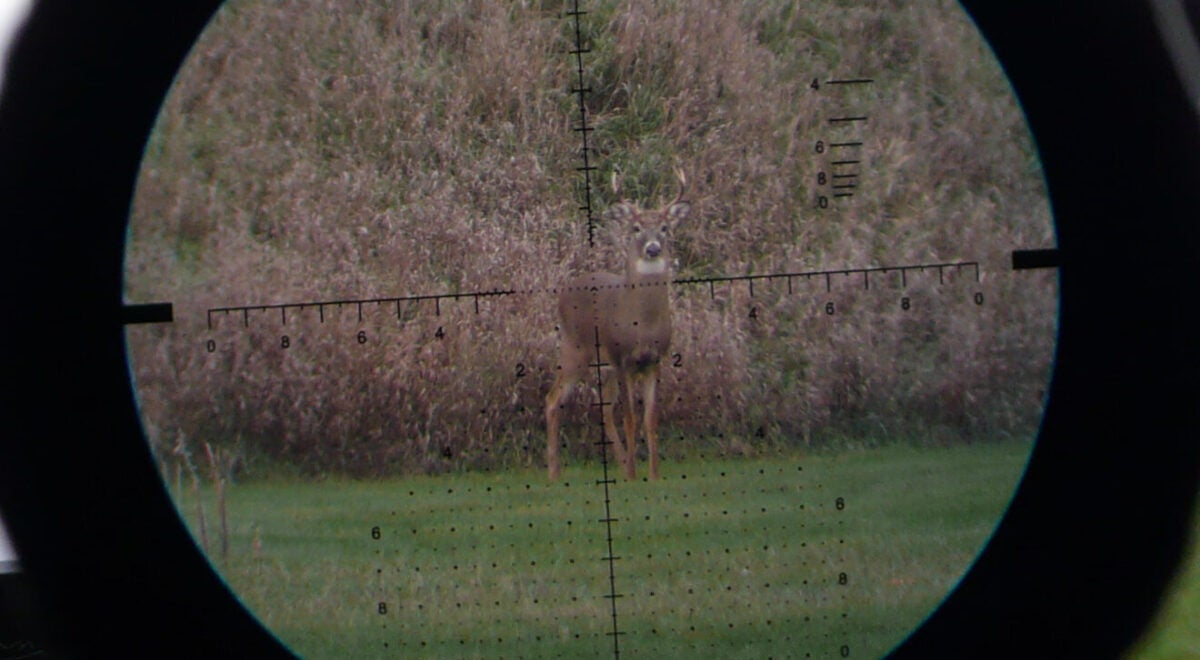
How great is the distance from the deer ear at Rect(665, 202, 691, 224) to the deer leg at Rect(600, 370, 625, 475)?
310 mm

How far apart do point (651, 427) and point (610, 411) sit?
81 millimetres

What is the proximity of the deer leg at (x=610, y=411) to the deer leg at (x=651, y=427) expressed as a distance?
0.05 meters

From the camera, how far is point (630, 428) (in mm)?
2576

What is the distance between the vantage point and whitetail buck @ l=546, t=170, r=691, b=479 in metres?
2.55

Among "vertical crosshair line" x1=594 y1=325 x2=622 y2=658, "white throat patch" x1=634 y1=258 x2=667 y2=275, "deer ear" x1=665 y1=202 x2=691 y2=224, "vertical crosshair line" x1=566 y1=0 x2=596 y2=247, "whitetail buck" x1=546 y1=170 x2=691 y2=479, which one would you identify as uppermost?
"vertical crosshair line" x1=566 y1=0 x2=596 y2=247

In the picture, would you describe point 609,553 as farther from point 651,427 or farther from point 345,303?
point 345,303

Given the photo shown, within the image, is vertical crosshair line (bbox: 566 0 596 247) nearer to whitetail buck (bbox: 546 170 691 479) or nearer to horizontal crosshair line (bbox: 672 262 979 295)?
whitetail buck (bbox: 546 170 691 479)

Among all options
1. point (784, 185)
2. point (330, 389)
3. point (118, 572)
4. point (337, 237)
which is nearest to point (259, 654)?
point (118, 572)

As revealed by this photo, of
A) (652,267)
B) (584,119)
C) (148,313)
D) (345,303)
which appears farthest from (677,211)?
(148,313)

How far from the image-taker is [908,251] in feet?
8.54

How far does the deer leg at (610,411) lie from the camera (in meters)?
2.54

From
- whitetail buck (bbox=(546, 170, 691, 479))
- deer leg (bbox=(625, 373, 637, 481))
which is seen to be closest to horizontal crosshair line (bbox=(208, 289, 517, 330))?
whitetail buck (bbox=(546, 170, 691, 479))

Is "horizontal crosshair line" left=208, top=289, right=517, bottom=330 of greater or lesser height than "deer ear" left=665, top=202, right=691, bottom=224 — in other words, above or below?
below

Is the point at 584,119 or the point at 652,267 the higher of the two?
the point at 584,119
